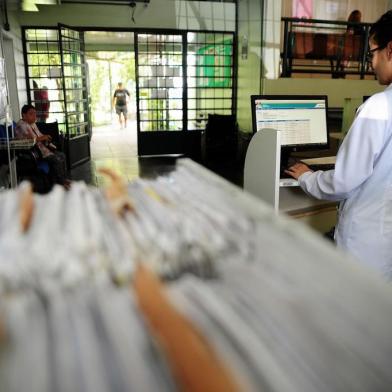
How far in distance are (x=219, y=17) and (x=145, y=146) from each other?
2701 mm

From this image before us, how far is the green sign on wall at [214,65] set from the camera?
7594mm

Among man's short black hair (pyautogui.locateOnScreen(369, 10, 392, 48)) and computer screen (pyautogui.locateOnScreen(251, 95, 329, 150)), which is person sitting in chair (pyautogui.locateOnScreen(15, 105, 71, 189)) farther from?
man's short black hair (pyautogui.locateOnScreen(369, 10, 392, 48))

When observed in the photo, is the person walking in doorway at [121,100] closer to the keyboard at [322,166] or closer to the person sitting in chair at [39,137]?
the person sitting in chair at [39,137]

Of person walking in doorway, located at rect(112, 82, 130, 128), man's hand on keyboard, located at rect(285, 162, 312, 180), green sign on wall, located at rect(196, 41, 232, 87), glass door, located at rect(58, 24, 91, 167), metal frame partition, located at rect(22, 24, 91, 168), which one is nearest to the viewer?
man's hand on keyboard, located at rect(285, 162, 312, 180)

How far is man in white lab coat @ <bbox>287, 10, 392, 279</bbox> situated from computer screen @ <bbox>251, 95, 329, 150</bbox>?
859 millimetres

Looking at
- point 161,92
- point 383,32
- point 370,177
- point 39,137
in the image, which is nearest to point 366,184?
point 370,177

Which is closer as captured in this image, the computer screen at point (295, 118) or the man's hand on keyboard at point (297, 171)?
the man's hand on keyboard at point (297, 171)

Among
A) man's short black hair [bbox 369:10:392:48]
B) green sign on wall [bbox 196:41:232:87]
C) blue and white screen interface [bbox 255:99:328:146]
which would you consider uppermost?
green sign on wall [bbox 196:41:232:87]

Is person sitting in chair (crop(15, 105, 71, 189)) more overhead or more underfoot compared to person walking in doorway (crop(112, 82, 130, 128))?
more underfoot

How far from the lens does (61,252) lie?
1.32 ft

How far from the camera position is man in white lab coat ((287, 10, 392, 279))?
155cm

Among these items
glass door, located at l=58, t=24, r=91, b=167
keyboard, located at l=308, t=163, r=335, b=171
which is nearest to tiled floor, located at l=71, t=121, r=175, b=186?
glass door, located at l=58, t=24, r=91, b=167

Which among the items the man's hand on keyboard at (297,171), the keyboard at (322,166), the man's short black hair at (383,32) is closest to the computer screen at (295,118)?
the keyboard at (322,166)

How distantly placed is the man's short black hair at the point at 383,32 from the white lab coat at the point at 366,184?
0.62ft
